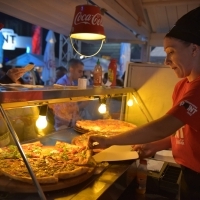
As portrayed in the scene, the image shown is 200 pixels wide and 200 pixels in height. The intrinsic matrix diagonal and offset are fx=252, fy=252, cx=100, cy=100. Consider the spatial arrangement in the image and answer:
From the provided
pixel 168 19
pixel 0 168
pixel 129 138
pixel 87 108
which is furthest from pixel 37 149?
pixel 168 19

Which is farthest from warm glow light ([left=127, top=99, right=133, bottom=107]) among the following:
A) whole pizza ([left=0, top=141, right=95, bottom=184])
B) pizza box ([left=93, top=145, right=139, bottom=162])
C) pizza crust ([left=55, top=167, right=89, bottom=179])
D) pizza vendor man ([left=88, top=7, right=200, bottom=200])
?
pizza crust ([left=55, top=167, right=89, bottom=179])

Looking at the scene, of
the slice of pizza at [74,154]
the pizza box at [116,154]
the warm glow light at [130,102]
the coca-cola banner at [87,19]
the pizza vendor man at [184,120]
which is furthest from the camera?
the warm glow light at [130,102]

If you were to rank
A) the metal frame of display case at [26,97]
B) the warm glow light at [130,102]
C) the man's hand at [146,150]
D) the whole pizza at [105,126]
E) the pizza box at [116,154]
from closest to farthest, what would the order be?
the metal frame of display case at [26,97], the pizza box at [116,154], the man's hand at [146,150], the whole pizza at [105,126], the warm glow light at [130,102]

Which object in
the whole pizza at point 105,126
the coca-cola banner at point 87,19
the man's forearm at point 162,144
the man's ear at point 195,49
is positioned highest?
the coca-cola banner at point 87,19

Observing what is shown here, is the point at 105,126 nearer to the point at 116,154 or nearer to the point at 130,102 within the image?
the point at 130,102

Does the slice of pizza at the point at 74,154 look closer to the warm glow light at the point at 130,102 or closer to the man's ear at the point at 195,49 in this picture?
the man's ear at the point at 195,49

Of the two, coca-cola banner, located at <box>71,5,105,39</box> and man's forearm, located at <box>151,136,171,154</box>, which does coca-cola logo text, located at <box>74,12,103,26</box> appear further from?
Result: man's forearm, located at <box>151,136,171,154</box>

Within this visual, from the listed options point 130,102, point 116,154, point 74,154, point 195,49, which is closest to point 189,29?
point 195,49

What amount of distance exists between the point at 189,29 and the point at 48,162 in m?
1.33

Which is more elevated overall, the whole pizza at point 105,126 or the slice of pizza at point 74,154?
the whole pizza at point 105,126

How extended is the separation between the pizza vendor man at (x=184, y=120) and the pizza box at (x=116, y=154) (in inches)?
13.3

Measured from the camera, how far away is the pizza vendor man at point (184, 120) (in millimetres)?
1444

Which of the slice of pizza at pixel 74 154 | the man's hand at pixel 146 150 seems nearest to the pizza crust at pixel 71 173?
the slice of pizza at pixel 74 154

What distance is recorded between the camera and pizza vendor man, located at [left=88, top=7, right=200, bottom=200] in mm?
1444
